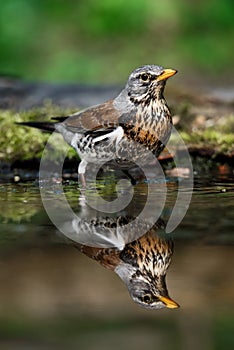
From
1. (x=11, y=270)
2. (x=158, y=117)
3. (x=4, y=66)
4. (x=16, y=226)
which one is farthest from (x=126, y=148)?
(x=4, y=66)

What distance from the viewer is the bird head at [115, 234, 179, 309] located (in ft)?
8.18

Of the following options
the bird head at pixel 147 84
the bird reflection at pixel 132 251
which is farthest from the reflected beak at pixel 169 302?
the bird head at pixel 147 84

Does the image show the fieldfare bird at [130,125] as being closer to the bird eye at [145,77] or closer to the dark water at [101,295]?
the bird eye at [145,77]

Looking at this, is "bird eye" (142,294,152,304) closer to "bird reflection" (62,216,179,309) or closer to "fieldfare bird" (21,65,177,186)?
"bird reflection" (62,216,179,309)

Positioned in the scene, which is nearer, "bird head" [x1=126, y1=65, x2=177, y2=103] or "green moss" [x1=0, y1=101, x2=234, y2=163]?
"bird head" [x1=126, y1=65, x2=177, y2=103]

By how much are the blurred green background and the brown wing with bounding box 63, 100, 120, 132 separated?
542cm

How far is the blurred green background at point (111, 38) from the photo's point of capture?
37.0ft

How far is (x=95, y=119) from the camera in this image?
17.8 ft

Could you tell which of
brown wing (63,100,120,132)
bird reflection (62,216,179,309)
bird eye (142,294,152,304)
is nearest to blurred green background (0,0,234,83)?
brown wing (63,100,120,132)

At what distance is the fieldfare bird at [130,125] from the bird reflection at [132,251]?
122 centimetres

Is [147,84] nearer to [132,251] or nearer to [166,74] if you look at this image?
[166,74]

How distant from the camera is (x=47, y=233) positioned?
348cm

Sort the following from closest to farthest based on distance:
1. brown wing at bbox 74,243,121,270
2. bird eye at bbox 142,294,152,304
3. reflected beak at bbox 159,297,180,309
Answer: reflected beak at bbox 159,297,180,309, bird eye at bbox 142,294,152,304, brown wing at bbox 74,243,121,270

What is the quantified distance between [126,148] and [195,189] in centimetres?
57
